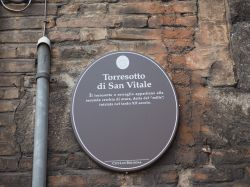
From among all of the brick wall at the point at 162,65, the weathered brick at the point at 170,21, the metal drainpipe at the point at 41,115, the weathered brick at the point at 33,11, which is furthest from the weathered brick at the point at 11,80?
the weathered brick at the point at 170,21

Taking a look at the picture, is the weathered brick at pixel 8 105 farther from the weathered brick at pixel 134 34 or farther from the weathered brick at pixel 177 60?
the weathered brick at pixel 177 60

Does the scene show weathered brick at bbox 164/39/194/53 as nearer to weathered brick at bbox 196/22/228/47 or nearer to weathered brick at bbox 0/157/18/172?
weathered brick at bbox 196/22/228/47

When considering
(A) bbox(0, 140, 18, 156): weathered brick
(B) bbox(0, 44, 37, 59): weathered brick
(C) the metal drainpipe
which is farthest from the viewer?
(B) bbox(0, 44, 37, 59): weathered brick

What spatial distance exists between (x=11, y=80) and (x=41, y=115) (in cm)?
31

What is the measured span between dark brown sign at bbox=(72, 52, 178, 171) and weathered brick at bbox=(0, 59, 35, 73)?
0.32 metres

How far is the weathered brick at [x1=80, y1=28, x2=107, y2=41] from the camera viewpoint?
2697 millimetres

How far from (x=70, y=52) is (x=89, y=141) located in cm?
56

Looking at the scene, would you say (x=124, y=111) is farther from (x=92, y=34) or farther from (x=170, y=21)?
(x=170, y=21)

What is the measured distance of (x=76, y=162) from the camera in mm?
2424

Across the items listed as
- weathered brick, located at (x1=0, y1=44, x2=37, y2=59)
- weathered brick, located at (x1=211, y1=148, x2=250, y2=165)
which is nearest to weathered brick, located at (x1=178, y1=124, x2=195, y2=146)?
weathered brick, located at (x1=211, y1=148, x2=250, y2=165)

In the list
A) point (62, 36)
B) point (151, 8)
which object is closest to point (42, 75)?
point (62, 36)

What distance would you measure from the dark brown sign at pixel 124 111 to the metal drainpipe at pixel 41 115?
161mm

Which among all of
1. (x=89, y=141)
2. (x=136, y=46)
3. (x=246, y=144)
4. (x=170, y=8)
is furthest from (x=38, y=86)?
(x=246, y=144)

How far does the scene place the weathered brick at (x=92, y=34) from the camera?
2697 mm
